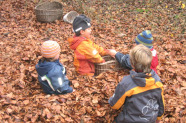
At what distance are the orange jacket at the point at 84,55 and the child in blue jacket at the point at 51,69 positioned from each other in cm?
70

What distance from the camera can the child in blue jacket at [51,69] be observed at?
309cm

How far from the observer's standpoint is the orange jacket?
380 centimetres

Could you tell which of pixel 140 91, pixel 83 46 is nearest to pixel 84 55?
pixel 83 46

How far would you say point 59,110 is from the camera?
3.05 meters

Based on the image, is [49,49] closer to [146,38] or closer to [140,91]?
[140,91]

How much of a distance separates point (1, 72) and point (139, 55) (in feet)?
11.2

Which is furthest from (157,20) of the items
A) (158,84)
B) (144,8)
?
(158,84)

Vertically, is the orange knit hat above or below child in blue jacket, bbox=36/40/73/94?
above

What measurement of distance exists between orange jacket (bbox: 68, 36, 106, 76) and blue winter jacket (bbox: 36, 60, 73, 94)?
69 cm

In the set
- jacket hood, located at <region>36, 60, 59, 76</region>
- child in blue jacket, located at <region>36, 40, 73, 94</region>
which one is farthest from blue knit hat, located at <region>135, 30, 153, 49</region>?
jacket hood, located at <region>36, 60, 59, 76</region>

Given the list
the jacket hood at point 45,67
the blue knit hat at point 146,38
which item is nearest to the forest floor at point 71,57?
the jacket hood at point 45,67

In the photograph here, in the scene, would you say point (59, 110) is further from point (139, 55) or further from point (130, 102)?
point (139, 55)

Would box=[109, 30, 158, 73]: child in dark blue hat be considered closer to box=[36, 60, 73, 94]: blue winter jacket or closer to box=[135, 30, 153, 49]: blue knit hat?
box=[135, 30, 153, 49]: blue knit hat

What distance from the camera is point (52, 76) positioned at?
3158 millimetres
